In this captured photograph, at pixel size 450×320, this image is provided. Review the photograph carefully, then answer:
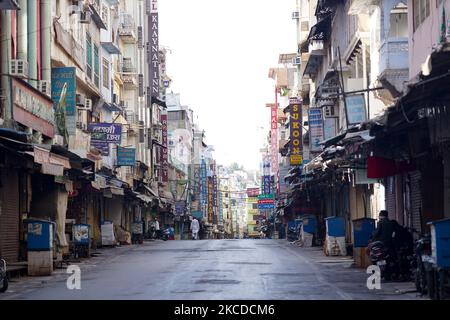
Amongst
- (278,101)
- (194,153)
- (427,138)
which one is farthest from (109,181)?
(194,153)

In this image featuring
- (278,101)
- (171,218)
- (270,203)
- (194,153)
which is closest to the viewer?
(171,218)

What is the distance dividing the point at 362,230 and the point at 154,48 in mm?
51754

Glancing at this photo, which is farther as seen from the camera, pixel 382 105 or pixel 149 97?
pixel 149 97

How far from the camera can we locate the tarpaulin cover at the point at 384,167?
24.9 metres

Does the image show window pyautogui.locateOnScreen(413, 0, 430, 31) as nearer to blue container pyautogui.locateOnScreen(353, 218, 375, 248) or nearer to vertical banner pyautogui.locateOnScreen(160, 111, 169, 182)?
blue container pyautogui.locateOnScreen(353, 218, 375, 248)

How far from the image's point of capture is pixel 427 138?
22422mm

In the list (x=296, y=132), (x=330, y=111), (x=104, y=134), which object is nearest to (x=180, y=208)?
(x=296, y=132)

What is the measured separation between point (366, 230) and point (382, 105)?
364 inches

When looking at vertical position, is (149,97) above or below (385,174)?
above

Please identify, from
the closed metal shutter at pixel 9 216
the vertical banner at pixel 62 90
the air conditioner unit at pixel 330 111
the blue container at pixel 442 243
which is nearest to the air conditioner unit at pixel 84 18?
the vertical banner at pixel 62 90

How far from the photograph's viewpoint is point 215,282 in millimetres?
19422

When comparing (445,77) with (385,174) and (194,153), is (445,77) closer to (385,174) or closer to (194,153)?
(385,174)

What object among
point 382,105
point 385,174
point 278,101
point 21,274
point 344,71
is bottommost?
point 21,274

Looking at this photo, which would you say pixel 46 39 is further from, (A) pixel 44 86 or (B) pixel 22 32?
(B) pixel 22 32
